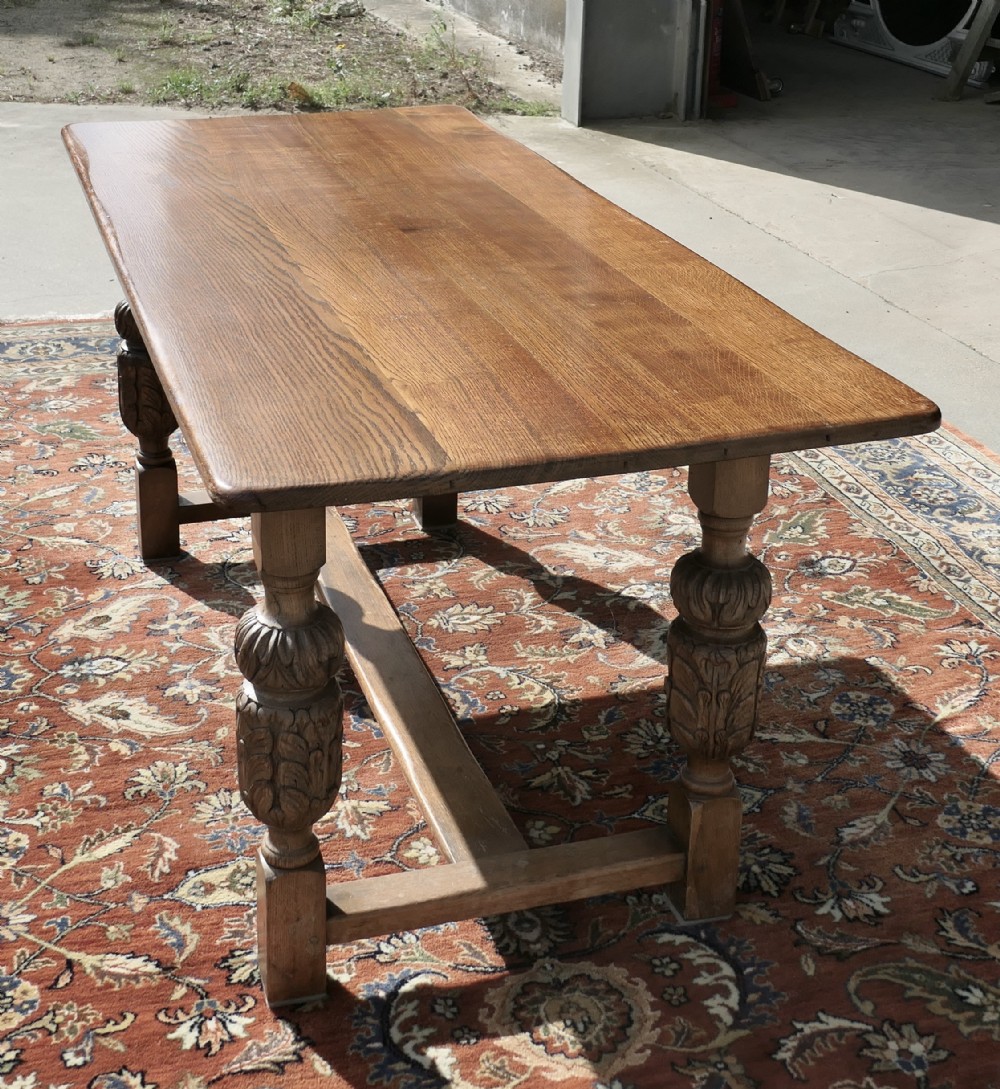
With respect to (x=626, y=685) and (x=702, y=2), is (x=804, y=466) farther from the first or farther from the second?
(x=702, y=2)

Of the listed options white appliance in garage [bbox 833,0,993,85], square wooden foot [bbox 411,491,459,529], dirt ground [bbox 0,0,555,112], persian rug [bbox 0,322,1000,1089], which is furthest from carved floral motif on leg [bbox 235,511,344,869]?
white appliance in garage [bbox 833,0,993,85]

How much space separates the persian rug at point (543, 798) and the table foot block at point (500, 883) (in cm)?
9

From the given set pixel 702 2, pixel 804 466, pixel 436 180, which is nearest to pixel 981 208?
pixel 702 2

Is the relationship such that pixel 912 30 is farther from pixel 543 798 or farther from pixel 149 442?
pixel 543 798

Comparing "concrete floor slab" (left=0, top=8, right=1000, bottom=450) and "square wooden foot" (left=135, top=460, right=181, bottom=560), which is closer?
"square wooden foot" (left=135, top=460, right=181, bottom=560)

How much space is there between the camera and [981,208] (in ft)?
18.6

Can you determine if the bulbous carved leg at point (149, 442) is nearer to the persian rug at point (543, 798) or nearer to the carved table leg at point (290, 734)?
the persian rug at point (543, 798)

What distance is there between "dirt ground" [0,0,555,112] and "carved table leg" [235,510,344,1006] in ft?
19.6

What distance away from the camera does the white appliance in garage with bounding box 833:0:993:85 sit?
804cm

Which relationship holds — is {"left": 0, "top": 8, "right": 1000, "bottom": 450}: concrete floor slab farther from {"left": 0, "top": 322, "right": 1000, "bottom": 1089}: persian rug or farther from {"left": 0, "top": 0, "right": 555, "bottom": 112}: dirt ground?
{"left": 0, "top": 322, "right": 1000, "bottom": 1089}: persian rug

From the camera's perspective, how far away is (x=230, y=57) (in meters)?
8.26

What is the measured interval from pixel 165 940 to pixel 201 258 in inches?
39.1

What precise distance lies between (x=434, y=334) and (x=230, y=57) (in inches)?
279

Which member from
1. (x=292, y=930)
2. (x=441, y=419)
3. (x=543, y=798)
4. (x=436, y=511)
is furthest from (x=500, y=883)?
(x=436, y=511)
